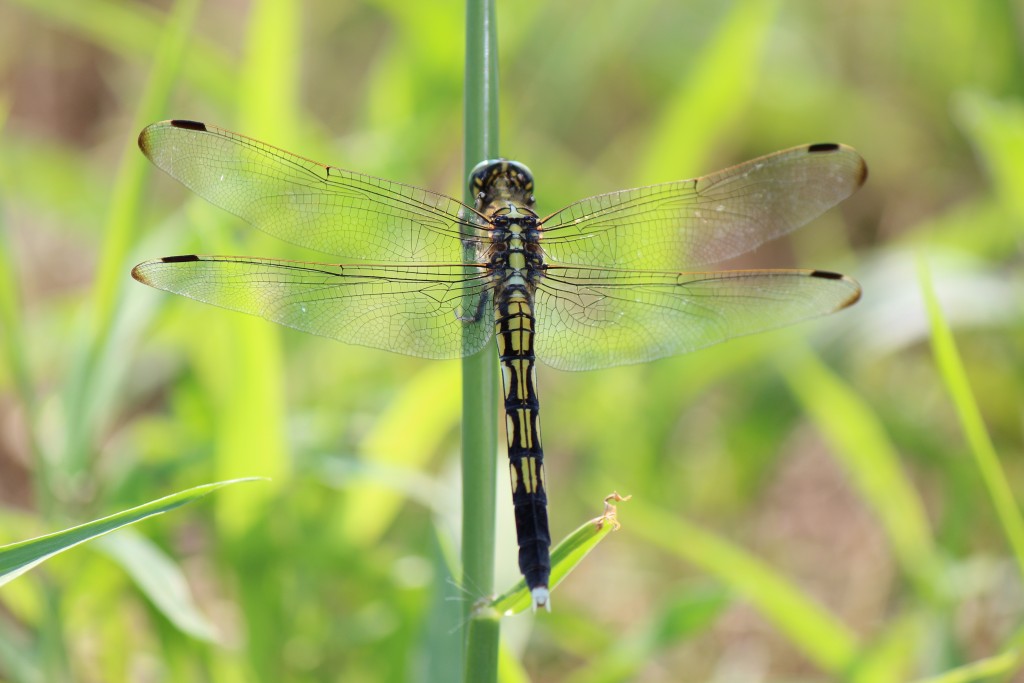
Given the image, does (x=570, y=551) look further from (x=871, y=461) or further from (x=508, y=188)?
(x=871, y=461)

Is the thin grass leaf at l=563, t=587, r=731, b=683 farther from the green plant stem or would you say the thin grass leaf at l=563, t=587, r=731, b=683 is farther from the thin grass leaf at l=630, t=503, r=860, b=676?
the green plant stem

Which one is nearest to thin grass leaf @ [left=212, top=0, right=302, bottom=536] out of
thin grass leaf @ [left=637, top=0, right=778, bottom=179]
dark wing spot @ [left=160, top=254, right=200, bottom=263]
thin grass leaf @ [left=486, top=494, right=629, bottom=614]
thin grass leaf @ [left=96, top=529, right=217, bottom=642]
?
thin grass leaf @ [left=96, top=529, right=217, bottom=642]

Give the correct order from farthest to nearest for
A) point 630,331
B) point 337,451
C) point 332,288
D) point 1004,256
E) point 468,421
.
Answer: point 1004,256 < point 337,451 < point 630,331 < point 332,288 < point 468,421

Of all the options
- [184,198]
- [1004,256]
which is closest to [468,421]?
[1004,256]

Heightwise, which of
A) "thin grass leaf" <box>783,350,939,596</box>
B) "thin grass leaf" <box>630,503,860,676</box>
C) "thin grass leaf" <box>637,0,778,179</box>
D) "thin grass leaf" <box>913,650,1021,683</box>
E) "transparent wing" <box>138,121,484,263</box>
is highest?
"thin grass leaf" <box>637,0,778,179</box>

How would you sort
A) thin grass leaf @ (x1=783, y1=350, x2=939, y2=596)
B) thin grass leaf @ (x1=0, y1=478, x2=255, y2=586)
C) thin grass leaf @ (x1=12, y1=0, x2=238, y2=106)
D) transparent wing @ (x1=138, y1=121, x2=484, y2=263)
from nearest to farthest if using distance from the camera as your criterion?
thin grass leaf @ (x1=0, y1=478, x2=255, y2=586) < transparent wing @ (x1=138, y1=121, x2=484, y2=263) < thin grass leaf @ (x1=783, y1=350, x2=939, y2=596) < thin grass leaf @ (x1=12, y1=0, x2=238, y2=106)

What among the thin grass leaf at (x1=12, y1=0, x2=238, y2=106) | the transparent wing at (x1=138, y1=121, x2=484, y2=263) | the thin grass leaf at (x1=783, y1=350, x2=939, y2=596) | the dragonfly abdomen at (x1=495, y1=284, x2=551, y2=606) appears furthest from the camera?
the thin grass leaf at (x1=12, y1=0, x2=238, y2=106)

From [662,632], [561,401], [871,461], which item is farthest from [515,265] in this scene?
[561,401]

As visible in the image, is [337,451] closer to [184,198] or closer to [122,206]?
[122,206]
